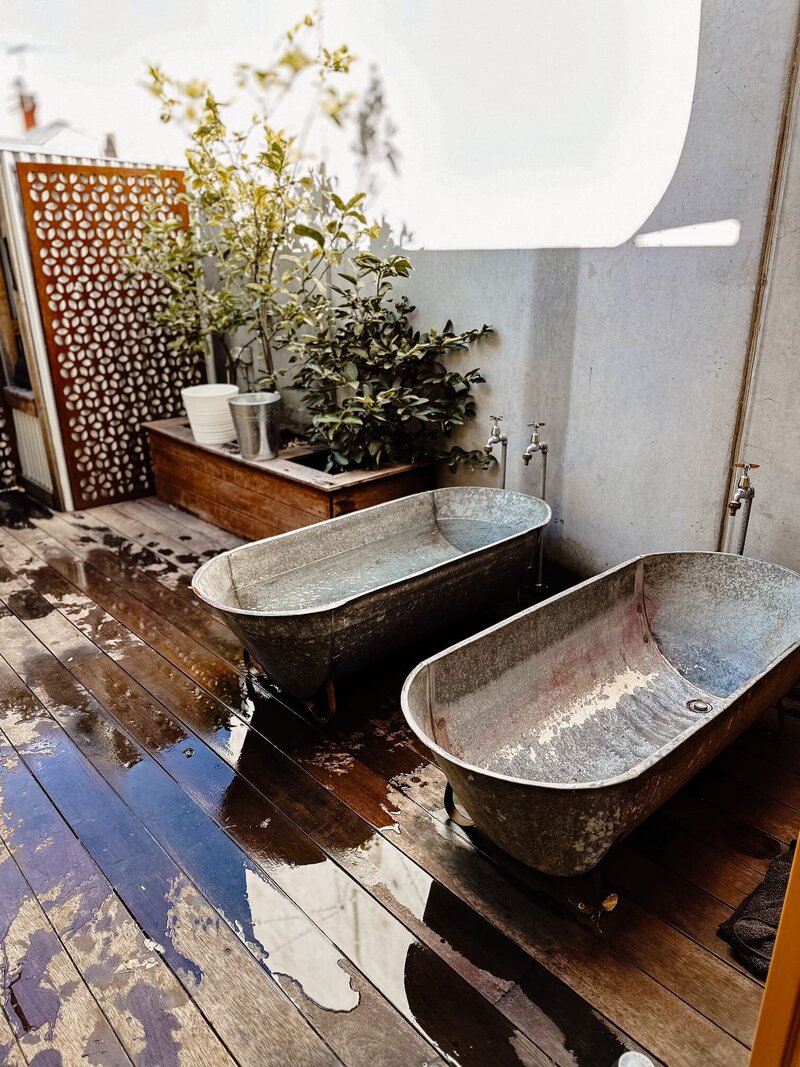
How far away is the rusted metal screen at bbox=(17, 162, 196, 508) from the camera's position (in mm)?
4355

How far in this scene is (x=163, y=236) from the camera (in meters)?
4.36

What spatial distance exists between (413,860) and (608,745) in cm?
77

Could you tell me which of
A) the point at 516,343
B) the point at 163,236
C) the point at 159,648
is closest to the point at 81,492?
the point at 163,236

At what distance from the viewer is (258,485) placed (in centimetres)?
412

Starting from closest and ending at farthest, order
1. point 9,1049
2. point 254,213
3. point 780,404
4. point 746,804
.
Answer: point 9,1049 → point 746,804 → point 780,404 → point 254,213

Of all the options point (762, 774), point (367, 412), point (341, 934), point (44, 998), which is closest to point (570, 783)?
point (341, 934)

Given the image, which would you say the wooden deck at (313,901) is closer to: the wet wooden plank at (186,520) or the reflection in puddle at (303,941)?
the reflection in puddle at (303,941)

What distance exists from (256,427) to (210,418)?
1.69ft

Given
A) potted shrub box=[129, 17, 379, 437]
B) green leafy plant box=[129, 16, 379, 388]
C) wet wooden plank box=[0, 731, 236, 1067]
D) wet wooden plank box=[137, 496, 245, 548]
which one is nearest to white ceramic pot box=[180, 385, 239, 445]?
potted shrub box=[129, 17, 379, 437]

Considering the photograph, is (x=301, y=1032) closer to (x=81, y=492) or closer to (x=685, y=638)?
(x=685, y=638)

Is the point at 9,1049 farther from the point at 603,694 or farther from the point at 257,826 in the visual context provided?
the point at 603,694

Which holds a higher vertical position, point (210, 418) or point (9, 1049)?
point (210, 418)

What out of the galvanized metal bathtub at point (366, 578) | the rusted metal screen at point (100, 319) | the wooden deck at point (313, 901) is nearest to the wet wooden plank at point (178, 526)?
the rusted metal screen at point (100, 319)

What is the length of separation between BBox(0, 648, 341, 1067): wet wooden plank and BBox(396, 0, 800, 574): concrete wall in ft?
7.36
